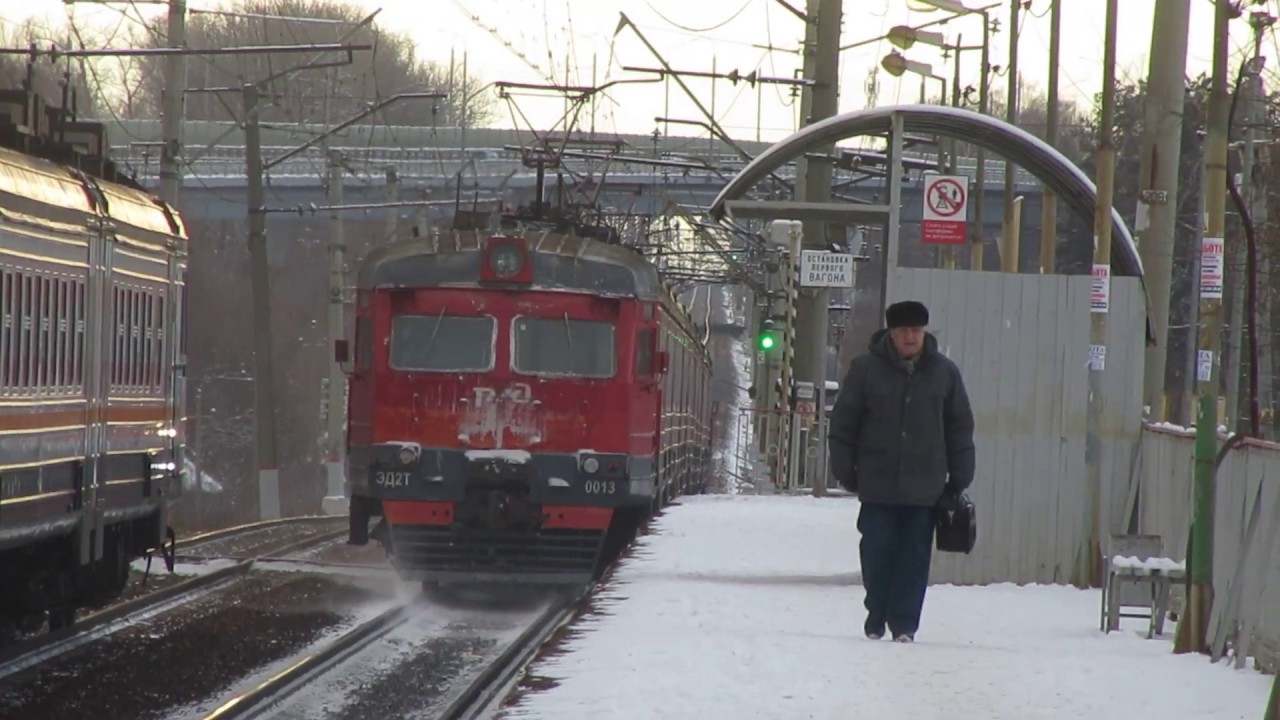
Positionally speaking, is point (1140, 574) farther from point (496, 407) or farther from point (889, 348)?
point (496, 407)

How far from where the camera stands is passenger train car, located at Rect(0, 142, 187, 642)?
11492 mm

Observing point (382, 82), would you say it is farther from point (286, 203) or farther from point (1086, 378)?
point (1086, 378)

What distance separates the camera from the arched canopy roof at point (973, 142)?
603 inches

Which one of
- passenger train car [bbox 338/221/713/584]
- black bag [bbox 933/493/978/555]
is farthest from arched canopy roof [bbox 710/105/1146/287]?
black bag [bbox 933/493/978/555]

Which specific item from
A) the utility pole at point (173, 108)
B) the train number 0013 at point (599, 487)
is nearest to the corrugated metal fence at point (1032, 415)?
the train number 0013 at point (599, 487)

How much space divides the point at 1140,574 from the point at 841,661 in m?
2.19

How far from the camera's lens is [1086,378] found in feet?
46.0

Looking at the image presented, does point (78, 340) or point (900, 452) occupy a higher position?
point (78, 340)

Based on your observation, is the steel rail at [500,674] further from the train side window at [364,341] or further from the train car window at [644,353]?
the train side window at [364,341]

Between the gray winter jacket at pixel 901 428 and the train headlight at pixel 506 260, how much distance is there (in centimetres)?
663

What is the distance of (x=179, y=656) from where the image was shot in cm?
1307

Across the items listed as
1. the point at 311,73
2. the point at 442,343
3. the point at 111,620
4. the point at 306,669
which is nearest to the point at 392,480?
the point at 442,343

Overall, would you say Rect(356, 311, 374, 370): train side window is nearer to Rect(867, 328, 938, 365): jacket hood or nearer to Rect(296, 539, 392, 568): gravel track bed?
Rect(296, 539, 392, 568): gravel track bed

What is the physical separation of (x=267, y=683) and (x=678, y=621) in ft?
7.23
